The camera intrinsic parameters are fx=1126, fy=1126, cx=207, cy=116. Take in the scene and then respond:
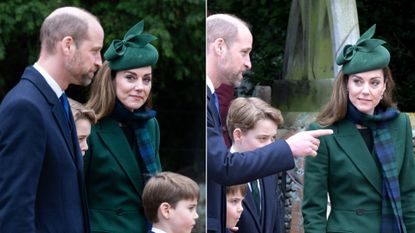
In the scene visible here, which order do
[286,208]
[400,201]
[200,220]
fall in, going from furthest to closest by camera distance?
[200,220] → [286,208] → [400,201]

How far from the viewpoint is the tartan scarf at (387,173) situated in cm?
447

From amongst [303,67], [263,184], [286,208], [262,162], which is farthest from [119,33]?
[262,162]

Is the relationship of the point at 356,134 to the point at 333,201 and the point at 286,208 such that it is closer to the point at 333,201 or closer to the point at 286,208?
the point at 333,201

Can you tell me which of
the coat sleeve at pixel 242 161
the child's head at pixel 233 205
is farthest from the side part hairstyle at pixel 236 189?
the coat sleeve at pixel 242 161

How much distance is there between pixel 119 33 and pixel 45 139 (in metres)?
5.67

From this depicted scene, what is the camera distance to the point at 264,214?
4703 millimetres

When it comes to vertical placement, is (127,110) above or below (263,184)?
above

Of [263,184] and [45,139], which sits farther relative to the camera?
[263,184]

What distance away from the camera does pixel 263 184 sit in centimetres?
475

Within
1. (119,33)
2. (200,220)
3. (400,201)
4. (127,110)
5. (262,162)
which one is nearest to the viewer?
(262,162)

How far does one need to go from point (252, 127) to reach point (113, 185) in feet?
2.53

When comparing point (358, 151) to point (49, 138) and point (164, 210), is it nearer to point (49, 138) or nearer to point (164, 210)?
point (164, 210)

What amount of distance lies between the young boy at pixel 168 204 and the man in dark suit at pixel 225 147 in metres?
0.09

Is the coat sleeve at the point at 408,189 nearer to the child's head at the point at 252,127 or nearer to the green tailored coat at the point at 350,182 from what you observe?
the green tailored coat at the point at 350,182
